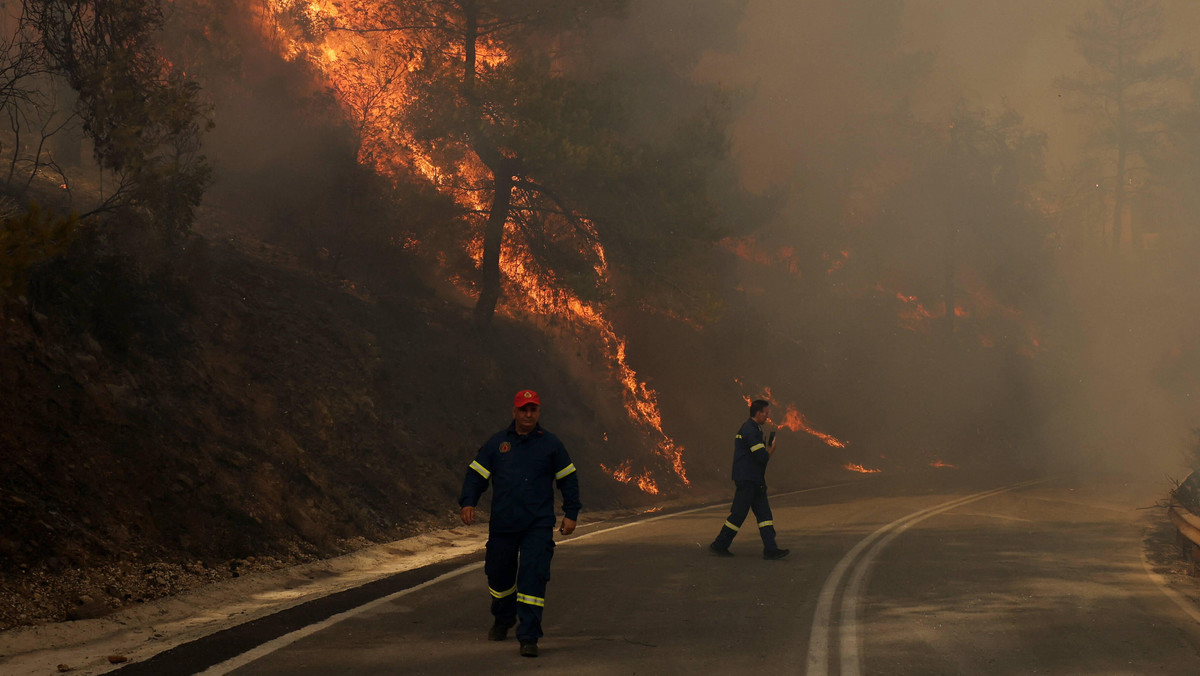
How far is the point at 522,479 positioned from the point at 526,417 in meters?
0.46

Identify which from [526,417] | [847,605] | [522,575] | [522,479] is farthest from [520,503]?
[847,605]

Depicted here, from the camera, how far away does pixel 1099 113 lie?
65875 mm

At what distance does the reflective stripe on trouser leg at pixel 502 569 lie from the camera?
7578 millimetres

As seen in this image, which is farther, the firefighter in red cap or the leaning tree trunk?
the leaning tree trunk

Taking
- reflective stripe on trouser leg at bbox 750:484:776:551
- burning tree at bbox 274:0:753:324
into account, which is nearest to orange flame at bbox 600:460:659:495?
burning tree at bbox 274:0:753:324

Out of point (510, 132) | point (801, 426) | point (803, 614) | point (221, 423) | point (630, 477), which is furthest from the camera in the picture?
point (801, 426)

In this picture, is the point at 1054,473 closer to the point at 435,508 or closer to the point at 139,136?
the point at 435,508

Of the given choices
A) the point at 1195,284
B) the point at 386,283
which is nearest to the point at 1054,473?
the point at 386,283

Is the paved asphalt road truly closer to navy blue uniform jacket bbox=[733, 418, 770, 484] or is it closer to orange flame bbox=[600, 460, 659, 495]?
navy blue uniform jacket bbox=[733, 418, 770, 484]

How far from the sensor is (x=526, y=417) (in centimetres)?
754

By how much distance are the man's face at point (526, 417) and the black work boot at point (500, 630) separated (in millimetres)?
1428

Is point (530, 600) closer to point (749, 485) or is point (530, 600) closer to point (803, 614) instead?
point (803, 614)

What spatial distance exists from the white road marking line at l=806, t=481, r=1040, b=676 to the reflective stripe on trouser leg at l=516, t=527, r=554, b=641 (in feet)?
6.25

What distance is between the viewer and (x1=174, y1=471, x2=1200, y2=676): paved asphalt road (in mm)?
7012
